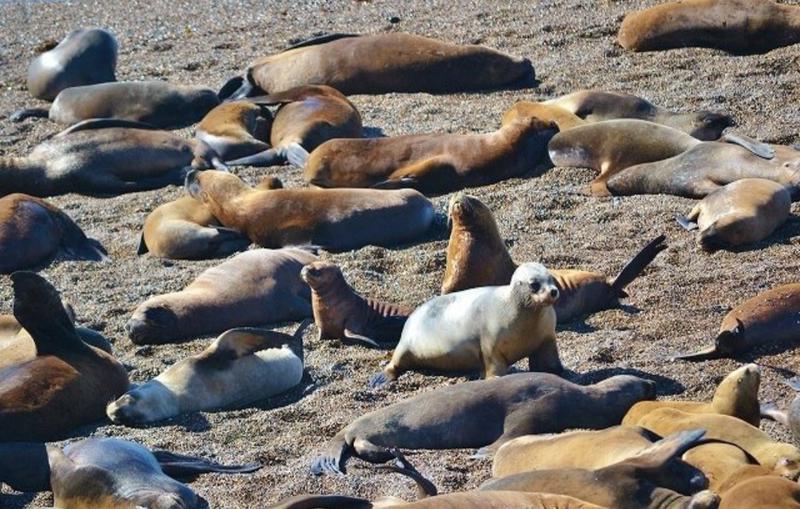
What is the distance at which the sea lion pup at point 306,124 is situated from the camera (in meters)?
10.4

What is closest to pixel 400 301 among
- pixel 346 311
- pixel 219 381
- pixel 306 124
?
pixel 346 311

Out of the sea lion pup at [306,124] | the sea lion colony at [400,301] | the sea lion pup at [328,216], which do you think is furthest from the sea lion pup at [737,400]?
the sea lion pup at [306,124]

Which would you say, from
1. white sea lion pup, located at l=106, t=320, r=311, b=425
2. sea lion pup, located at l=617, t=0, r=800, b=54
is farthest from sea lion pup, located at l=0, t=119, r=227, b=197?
white sea lion pup, located at l=106, t=320, r=311, b=425

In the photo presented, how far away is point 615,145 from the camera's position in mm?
9305

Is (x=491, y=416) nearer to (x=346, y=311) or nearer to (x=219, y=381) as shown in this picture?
(x=219, y=381)

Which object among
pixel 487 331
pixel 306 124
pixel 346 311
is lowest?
pixel 306 124

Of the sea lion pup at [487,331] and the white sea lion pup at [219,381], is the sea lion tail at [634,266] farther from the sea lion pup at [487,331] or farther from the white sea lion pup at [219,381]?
the white sea lion pup at [219,381]

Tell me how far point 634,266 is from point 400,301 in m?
1.13

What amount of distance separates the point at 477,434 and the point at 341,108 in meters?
5.19

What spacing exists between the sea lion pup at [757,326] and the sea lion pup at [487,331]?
53 centimetres

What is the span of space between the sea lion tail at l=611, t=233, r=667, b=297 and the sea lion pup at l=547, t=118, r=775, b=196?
65.2 inches

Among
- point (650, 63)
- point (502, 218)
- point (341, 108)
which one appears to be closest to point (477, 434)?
point (502, 218)

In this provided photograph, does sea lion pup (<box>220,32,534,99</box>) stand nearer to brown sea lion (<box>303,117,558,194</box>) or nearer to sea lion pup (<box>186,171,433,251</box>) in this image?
brown sea lion (<box>303,117,558,194</box>)

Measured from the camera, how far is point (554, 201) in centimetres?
888
